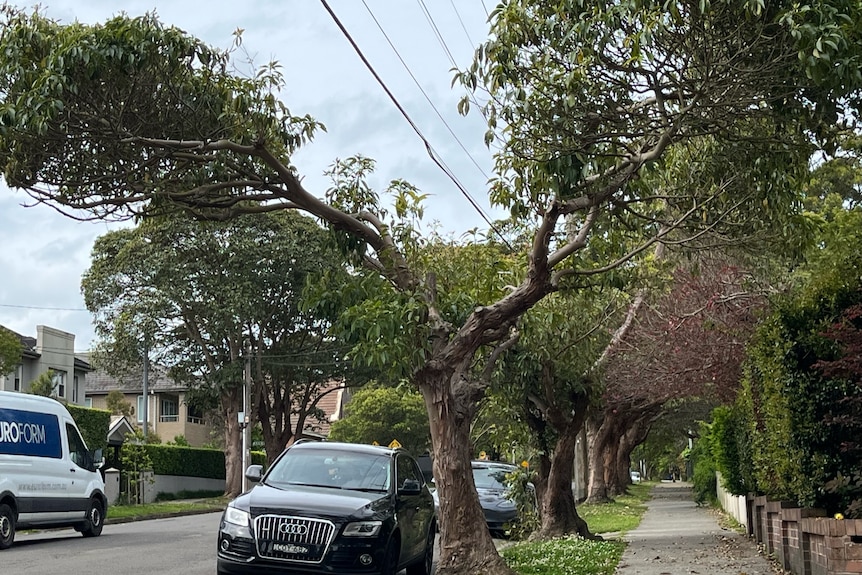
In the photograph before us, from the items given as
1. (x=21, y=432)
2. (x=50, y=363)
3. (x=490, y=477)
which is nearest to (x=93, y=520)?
(x=21, y=432)

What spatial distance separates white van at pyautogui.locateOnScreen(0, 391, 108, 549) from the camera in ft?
56.6

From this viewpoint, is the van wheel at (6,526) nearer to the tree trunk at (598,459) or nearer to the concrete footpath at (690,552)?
the concrete footpath at (690,552)

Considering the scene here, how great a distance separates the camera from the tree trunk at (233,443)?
42.8 meters

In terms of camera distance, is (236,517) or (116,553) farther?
(116,553)

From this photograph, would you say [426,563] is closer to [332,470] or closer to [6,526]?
[332,470]

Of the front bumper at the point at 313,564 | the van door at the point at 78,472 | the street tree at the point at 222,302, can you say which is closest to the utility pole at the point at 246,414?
the street tree at the point at 222,302

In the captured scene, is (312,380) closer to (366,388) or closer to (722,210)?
(366,388)

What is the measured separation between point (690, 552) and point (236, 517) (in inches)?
329

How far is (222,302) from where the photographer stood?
3938 cm

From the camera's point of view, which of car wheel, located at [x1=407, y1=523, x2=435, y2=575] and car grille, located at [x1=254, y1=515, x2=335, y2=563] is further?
car wheel, located at [x1=407, y1=523, x2=435, y2=575]

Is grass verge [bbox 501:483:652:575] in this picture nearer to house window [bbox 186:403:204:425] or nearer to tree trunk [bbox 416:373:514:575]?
tree trunk [bbox 416:373:514:575]

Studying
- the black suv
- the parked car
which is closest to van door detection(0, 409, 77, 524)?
the black suv

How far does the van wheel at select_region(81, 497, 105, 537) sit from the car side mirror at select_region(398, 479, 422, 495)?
30.5 ft

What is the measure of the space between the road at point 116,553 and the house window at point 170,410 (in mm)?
43231
